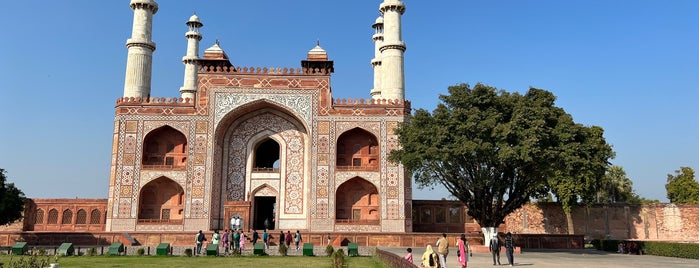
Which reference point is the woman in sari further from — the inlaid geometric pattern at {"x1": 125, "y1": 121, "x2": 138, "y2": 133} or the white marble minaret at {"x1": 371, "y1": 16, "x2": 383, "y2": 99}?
the white marble minaret at {"x1": 371, "y1": 16, "x2": 383, "y2": 99}

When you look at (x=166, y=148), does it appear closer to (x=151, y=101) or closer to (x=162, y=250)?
(x=151, y=101)

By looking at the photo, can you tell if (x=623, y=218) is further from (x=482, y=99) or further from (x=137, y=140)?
(x=137, y=140)

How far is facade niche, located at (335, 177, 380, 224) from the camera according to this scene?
2873cm

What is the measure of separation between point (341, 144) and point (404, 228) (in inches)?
217

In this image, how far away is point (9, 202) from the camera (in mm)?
25344

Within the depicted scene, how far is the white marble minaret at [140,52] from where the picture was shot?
2852 centimetres

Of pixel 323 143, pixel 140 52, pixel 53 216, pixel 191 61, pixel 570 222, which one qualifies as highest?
pixel 191 61

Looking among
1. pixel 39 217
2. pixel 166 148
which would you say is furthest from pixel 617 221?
pixel 39 217

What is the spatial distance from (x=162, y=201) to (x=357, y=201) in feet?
32.0

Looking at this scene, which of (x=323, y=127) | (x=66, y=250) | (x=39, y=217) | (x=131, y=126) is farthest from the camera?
(x=39, y=217)

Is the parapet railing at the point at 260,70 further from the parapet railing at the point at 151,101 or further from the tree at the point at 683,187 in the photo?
the tree at the point at 683,187

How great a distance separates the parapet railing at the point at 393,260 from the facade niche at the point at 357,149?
11.3 meters

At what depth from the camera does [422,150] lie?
22453 millimetres

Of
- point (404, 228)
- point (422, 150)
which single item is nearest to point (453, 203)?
point (404, 228)
